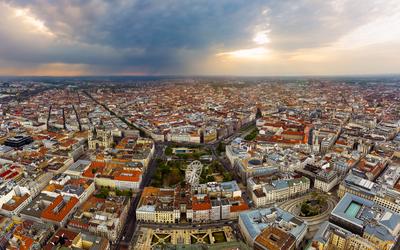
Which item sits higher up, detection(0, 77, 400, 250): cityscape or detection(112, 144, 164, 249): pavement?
detection(0, 77, 400, 250): cityscape

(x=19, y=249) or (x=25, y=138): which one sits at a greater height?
(x=25, y=138)

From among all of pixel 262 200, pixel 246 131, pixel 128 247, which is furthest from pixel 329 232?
pixel 246 131

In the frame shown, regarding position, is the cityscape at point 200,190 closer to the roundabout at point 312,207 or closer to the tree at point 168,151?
the roundabout at point 312,207

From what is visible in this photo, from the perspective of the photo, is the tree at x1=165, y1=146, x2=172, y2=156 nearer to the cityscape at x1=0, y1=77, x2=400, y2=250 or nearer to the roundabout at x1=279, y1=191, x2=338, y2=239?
the cityscape at x1=0, y1=77, x2=400, y2=250

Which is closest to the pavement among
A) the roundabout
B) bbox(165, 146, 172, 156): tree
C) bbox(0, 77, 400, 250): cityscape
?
bbox(0, 77, 400, 250): cityscape

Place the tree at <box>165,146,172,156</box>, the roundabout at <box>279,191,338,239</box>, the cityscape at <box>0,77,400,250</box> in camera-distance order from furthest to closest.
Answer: the tree at <box>165,146,172,156</box>, the roundabout at <box>279,191,338,239</box>, the cityscape at <box>0,77,400,250</box>

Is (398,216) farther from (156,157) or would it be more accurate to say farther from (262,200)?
(156,157)

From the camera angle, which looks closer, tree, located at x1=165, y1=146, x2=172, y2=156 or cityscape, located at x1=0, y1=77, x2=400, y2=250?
cityscape, located at x1=0, y1=77, x2=400, y2=250

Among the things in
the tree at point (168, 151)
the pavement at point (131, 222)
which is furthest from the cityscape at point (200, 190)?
the tree at point (168, 151)
